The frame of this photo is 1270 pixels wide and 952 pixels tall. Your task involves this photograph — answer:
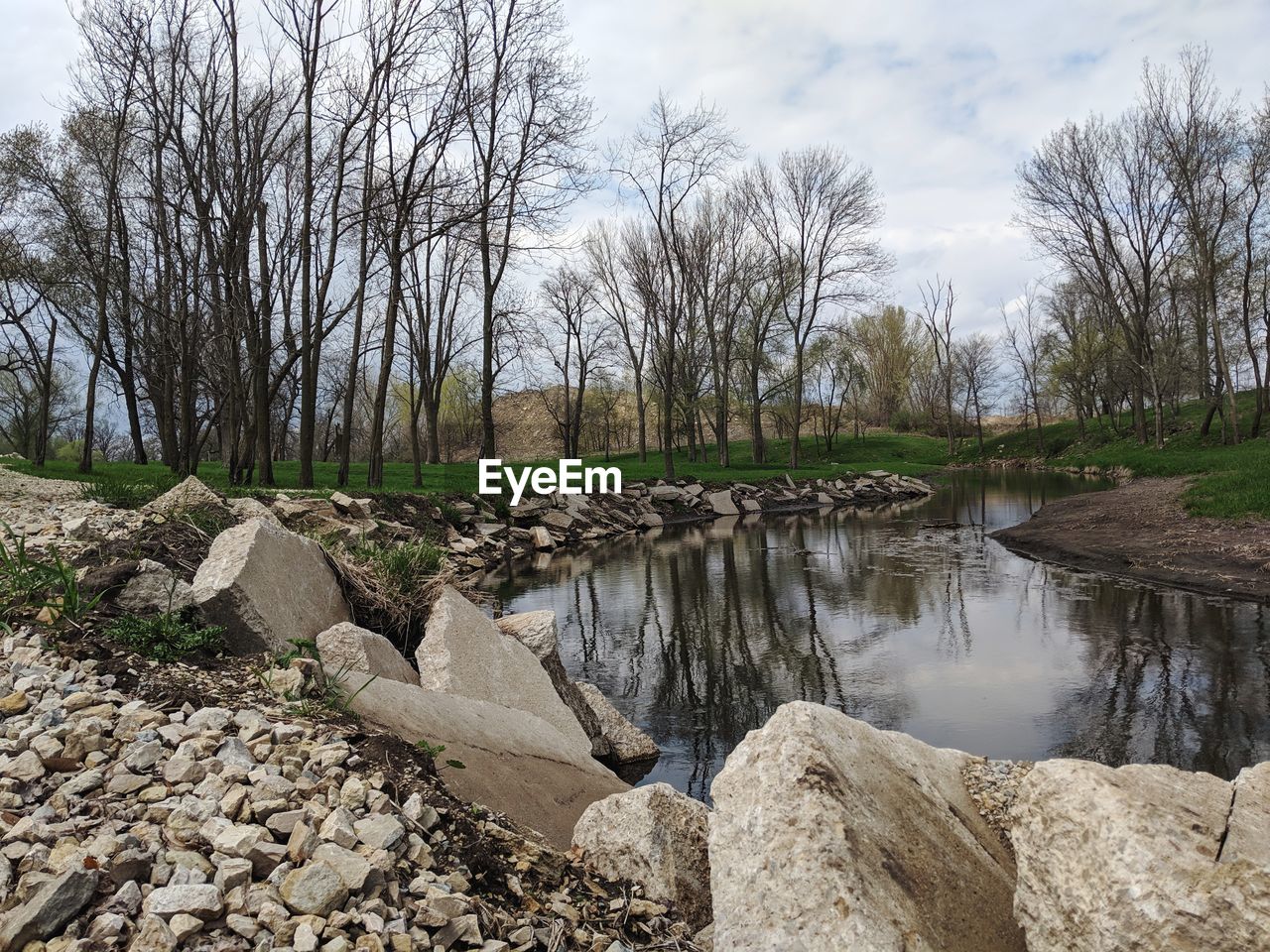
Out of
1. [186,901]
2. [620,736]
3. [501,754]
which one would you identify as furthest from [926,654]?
[186,901]

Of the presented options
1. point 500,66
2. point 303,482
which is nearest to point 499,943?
point 303,482

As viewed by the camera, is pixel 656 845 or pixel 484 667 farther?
pixel 484 667

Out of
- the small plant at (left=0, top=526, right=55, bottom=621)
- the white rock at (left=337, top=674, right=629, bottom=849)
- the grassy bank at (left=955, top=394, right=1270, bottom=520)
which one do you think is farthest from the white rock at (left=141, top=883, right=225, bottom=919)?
the grassy bank at (left=955, top=394, right=1270, bottom=520)

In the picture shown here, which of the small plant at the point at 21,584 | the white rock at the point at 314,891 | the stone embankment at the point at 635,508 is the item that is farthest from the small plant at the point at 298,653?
the stone embankment at the point at 635,508

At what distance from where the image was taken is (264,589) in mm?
5027

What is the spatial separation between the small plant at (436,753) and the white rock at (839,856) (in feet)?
5.41

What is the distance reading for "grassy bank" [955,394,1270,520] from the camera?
14.9 meters

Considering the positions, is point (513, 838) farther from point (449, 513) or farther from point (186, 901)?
point (449, 513)

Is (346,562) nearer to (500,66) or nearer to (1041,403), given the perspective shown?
(500,66)

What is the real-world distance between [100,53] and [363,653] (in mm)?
18594

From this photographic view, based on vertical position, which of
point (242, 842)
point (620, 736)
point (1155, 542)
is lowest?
point (620, 736)

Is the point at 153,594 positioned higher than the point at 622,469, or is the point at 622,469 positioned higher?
the point at 622,469

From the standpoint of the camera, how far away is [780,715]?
292 centimetres

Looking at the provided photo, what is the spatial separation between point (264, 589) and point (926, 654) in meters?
6.88
